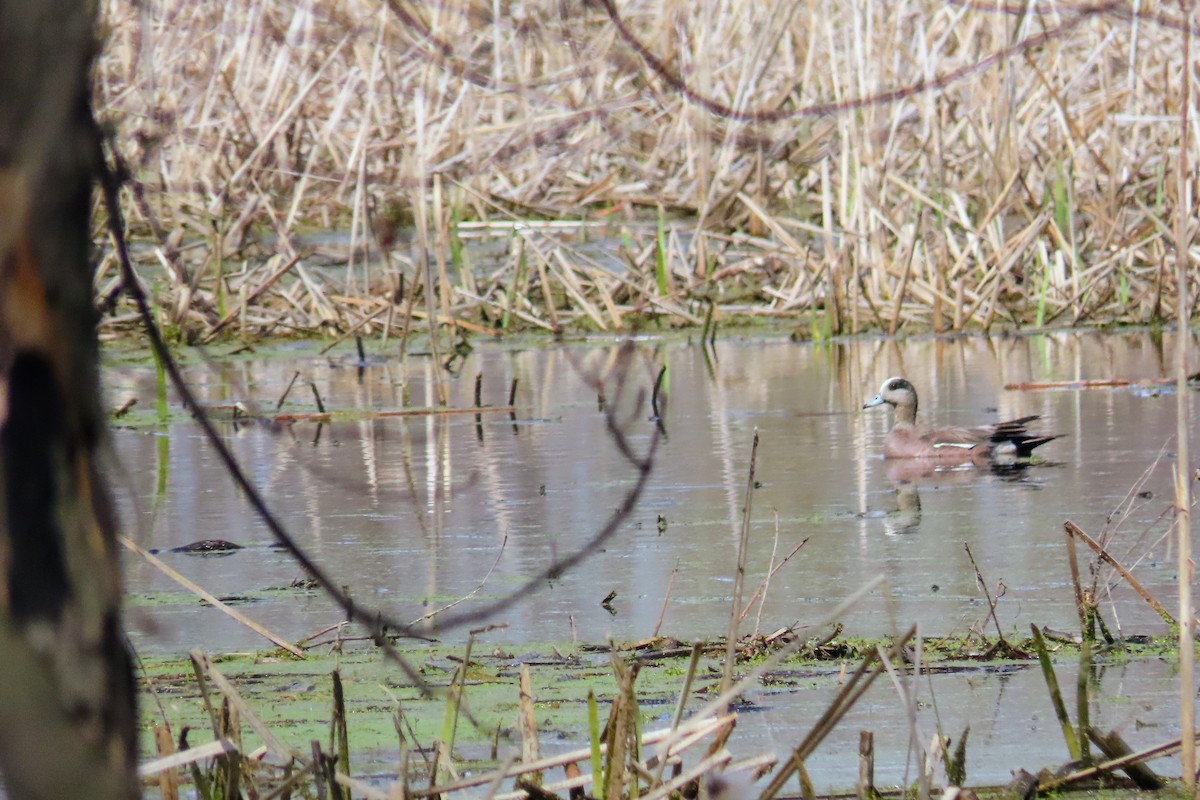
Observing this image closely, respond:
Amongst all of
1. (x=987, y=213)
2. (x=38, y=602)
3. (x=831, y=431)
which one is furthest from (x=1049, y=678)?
(x=987, y=213)

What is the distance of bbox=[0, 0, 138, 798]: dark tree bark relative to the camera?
164 cm

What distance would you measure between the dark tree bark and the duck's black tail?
6392 millimetres

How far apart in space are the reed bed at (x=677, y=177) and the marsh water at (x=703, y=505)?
63 cm

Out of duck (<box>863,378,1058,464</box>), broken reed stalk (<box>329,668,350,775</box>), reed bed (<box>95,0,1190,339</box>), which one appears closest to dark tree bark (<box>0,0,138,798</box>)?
broken reed stalk (<box>329,668,350,775</box>)

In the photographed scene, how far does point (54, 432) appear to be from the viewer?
5.69 ft

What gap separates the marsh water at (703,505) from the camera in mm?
4641

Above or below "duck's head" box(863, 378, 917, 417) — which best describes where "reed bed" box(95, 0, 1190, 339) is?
above

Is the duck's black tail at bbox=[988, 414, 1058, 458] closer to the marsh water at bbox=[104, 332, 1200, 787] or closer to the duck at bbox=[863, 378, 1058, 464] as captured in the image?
the duck at bbox=[863, 378, 1058, 464]

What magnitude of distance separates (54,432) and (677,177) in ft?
44.2

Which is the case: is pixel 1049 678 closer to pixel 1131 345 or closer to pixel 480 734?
pixel 480 734

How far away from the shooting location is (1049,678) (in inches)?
137

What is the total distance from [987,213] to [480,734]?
30.5 ft

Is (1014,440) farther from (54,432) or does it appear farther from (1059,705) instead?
(54,432)

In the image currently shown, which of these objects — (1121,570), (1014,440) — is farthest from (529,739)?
(1014,440)
